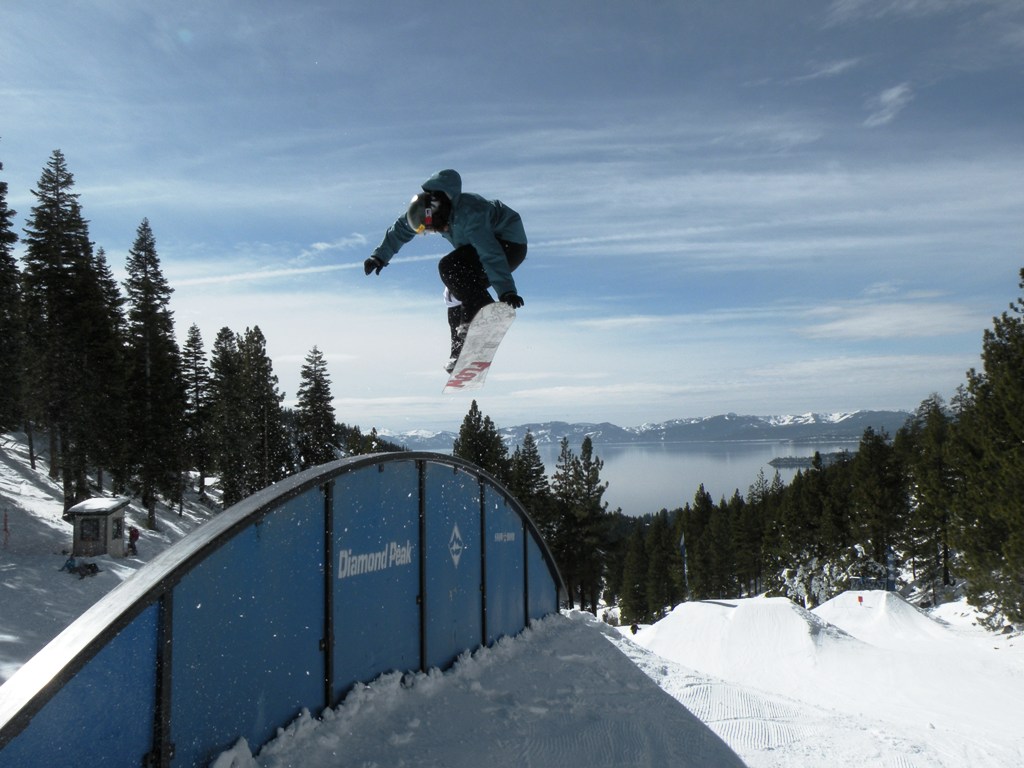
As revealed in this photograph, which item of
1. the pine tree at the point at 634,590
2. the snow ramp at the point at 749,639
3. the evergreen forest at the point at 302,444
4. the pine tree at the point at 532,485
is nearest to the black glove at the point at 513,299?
the snow ramp at the point at 749,639

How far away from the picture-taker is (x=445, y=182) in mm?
5113

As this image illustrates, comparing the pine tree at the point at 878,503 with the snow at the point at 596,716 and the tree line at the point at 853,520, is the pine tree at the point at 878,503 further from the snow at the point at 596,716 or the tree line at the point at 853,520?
the snow at the point at 596,716

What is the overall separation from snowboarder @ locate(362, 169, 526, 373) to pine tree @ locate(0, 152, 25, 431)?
22619 millimetres

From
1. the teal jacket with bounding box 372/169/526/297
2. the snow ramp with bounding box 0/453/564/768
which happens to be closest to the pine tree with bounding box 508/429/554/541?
the snow ramp with bounding box 0/453/564/768

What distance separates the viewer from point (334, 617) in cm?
558

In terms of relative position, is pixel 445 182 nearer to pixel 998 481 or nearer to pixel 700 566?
pixel 998 481

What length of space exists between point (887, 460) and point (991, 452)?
2741 centimetres

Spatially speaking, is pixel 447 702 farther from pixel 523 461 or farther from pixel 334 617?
pixel 523 461

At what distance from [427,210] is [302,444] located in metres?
35.5

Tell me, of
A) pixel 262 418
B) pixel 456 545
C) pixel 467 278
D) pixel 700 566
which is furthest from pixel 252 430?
pixel 700 566

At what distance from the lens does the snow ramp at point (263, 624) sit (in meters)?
3.33

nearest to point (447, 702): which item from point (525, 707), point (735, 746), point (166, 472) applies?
point (525, 707)

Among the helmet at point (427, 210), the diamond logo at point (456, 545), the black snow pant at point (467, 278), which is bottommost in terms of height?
Answer: the diamond logo at point (456, 545)

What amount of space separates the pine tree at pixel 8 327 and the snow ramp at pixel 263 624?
21.4m
